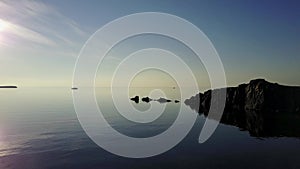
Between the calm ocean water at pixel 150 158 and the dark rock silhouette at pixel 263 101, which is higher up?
the dark rock silhouette at pixel 263 101

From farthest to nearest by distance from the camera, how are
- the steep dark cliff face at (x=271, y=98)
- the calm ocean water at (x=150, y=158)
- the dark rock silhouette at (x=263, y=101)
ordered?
the steep dark cliff face at (x=271, y=98) < the dark rock silhouette at (x=263, y=101) < the calm ocean water at (x=150, y=158)

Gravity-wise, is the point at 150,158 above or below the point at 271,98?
below

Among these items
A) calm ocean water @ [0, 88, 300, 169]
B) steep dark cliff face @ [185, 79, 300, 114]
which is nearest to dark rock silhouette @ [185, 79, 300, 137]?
steep dark cliff face @ [185, 79, 300, 114]

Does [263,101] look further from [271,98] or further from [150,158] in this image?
[150,158]

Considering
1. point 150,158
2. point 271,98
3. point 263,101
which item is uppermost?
point 271,98

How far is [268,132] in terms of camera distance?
3944 inches

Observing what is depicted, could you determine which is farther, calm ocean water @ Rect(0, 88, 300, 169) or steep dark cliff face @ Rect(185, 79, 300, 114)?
steep dark cliff face @ Rect(185, 79, 300, 114)

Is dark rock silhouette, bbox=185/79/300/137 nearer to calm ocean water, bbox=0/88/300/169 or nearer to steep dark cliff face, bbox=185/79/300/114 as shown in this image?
steep dark cliff face, bbox=185/79/300/114

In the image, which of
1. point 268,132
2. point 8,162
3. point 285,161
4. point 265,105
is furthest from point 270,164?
point 265,105

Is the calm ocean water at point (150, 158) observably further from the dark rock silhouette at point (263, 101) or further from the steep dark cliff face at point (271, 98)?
the steep dark cliff face at point (271, 98)

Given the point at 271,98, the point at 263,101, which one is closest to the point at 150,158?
the point at 263,101

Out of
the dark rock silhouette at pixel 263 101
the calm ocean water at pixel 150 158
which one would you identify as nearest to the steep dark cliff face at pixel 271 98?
the dark rock silhouette at pixel 263 101

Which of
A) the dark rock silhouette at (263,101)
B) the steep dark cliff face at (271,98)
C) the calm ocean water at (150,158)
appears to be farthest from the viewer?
the steep dark cliff face at (271,98)

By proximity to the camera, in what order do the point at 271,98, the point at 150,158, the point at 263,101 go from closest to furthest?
the point at 150,158
the point at 263,101
the point at 271,98
